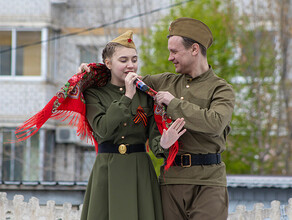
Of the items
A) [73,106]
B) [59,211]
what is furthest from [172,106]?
[59,211]

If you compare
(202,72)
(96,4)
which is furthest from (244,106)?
(202,72)

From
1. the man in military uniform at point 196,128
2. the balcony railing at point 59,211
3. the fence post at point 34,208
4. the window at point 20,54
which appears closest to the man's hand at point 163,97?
the man in military uniform at point 196,128

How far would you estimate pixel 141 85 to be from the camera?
11.3ft

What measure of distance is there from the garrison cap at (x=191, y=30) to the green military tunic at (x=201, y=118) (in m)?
0.23

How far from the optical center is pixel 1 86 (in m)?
13.4

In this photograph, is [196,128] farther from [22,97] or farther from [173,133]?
[22,97]

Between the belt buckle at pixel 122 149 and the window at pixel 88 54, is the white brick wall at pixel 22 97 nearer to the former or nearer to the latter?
the window at pixel 88 54

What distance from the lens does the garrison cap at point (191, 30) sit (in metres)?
3.60

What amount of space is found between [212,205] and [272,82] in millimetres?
9187

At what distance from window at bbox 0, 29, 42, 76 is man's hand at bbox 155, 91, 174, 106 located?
10662 mm

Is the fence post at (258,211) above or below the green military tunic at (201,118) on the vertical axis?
below

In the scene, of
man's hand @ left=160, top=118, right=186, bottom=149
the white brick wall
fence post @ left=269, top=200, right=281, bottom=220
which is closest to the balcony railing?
fence post @ left=269, top=200, right=281, bottom=220

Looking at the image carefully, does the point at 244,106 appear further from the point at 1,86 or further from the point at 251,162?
the point at 1,86

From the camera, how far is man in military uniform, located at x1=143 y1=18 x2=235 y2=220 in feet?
11.0
